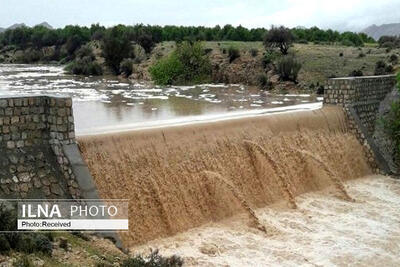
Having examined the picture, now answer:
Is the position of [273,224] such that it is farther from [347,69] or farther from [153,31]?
[153,31]

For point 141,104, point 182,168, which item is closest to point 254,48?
point 141,104

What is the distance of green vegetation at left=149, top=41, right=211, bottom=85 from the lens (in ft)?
123

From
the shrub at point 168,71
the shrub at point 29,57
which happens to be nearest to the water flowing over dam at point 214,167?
the shrub at point 168,71

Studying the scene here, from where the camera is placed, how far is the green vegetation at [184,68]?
37531 mm

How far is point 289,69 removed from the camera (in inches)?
1357

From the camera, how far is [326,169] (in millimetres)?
15719

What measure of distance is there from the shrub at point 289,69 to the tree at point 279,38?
20.3ft

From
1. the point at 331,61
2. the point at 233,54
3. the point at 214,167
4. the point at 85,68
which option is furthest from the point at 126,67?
the point at 214,167

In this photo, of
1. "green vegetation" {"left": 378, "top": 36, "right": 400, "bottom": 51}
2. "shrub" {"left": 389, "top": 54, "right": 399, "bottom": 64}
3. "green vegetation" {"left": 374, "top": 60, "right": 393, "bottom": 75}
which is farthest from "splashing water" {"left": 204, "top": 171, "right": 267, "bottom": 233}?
"green vegetation" {"left": 378, "top": 36, "right": 400, "bottom": 51}

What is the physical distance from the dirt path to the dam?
0.34 meters

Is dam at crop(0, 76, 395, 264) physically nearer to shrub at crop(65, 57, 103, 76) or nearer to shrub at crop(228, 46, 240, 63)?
A: shrub at crop(228, 46, 240, 63)

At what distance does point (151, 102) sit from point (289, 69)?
41.4 feet

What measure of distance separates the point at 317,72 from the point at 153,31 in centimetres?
2882

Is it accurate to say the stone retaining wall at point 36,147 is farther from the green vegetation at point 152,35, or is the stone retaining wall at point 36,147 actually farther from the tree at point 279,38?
the green vegetation at point 152,35
